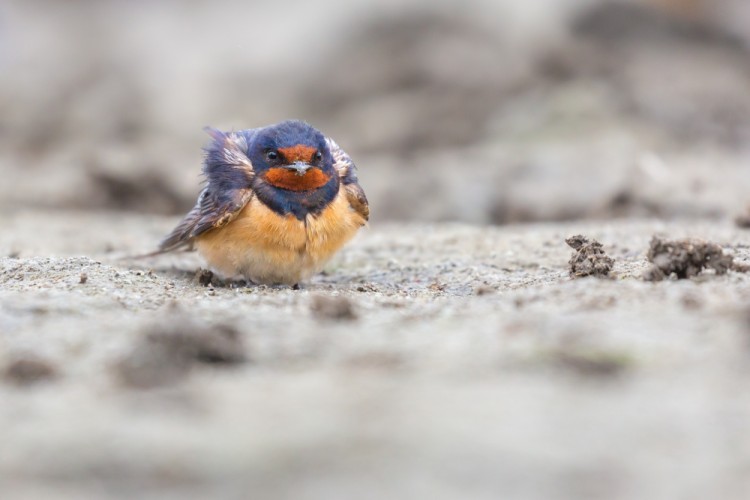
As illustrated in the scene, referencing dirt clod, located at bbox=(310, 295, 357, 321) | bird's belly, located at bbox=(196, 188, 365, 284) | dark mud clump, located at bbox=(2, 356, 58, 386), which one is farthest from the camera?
bird's belly, located at bbox=(196, 188, 365, 284)

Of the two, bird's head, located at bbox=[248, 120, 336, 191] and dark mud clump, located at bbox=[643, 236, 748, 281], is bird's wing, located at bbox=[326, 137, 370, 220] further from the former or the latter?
dark mud clump, located at bbox=[643, 236, 748, 281]

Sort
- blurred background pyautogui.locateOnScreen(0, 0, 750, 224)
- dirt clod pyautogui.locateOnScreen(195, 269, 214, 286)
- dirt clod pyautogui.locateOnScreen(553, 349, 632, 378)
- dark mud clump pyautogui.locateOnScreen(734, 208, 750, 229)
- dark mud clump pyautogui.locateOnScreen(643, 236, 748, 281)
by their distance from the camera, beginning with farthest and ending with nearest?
blurred background pyautogui.locateOnScreen(0, 0, 750, 224) → dark mud clump pyautogui.locateOnScreen(734, 208, 750, 229) → dirt clod pyautogui.locateOnScreen(195, 269, 214, 286) → dark mud clump pyautogui.locateOnScreen(643, 236, 748, 281) → dirt clod pyautogui.locateOnScreen(553, 349, 632, 378)

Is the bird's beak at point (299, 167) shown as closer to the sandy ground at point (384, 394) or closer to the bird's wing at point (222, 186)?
the bird's wing at point (222, 186)

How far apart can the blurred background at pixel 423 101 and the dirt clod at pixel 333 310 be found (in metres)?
5.36

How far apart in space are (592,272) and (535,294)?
27.4 inches

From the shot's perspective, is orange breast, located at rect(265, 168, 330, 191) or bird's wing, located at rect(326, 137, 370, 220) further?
bird's wing, located at rect(326, 137, 370, 220)

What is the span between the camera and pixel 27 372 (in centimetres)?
330

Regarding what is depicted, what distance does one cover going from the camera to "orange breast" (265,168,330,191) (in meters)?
5.52

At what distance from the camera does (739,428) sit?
2.74 metres

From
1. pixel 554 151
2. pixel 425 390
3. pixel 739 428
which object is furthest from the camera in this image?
pixel 554 151

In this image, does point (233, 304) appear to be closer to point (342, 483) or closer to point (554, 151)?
point (342, 483)

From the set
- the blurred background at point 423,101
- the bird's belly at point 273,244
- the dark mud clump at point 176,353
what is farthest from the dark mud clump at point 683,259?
the blurred background at point 423,101

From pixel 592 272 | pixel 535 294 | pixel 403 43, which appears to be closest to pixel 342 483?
pixel 535 294

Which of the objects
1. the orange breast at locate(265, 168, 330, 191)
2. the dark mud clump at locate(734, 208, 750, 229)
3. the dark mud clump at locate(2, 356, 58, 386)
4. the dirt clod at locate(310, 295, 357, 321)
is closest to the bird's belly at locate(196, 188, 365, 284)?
the orange breast at locate(265, 168, 330, 191)
